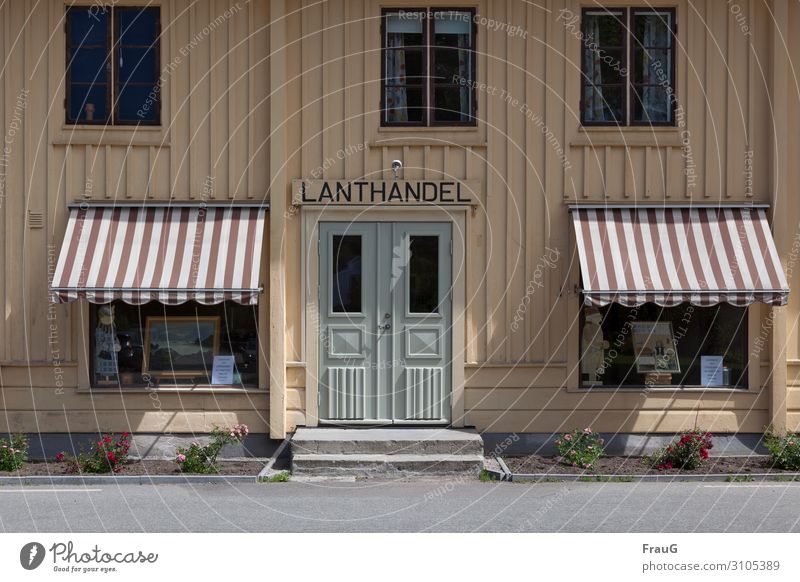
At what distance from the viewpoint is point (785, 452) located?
41.9 ft

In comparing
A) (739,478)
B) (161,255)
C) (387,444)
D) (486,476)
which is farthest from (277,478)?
(739,478)

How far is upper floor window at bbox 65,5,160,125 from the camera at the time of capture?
13602mm

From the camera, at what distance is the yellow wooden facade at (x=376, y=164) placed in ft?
44.4

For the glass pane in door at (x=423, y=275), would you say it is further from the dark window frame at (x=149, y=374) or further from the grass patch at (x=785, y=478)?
the grass patch at (x=785, y=478)

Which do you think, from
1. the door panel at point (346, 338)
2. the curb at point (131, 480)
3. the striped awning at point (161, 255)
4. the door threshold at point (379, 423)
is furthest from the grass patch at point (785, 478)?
the striped awning at point (161, 255)

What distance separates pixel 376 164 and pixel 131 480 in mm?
4821

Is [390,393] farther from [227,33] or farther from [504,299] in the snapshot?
[227,33]

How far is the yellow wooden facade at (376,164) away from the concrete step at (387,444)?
76cm

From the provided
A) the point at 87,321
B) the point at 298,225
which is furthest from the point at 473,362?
the point at 87,321

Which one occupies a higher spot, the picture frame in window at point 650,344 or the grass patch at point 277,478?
the picture frame in window at point 650,344

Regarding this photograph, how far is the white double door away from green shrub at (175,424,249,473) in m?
1.14

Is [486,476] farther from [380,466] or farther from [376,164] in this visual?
[376,164]

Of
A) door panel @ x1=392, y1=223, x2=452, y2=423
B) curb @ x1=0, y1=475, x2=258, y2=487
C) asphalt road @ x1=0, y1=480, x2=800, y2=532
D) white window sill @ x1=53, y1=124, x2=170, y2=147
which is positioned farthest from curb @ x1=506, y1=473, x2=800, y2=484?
white window sill @ x1=53, y1=124, x2=170, y2=147

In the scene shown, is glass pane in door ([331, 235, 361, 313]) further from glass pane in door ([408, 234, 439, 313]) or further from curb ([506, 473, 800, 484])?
curb ([506, 473, 800, 484])
